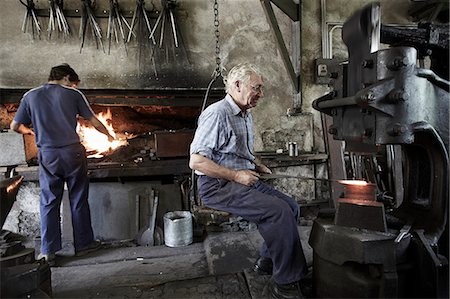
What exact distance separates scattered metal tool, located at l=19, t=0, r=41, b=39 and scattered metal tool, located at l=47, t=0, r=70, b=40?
0.12 m

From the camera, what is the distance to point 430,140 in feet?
5.96

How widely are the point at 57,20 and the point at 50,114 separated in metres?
1.26

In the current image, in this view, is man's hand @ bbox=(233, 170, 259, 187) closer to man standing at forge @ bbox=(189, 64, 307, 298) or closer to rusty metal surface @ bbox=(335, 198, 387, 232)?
man standing at forge @ bbox=(189, 64, 307, 298)

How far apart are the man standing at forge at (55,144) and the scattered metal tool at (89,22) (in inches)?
27.2

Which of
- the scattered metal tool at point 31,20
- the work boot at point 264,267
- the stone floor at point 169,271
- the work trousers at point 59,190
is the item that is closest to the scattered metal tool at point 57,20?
the scattered metal tool at point 31,20

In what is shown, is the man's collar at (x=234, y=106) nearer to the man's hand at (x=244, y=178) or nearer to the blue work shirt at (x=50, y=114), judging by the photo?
Answer: the man's hand at (x=244, y=178)

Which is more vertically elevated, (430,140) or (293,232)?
(430,140)

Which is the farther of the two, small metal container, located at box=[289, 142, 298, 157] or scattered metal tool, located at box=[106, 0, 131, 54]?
small metal container, located at box=[289, 142, 298, 157]

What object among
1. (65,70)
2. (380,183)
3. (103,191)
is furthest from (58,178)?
(380,183)

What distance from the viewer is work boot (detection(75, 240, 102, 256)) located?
10.7 feet

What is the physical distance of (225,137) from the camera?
236 cm

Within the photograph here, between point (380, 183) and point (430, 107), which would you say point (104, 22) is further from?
point (380, 183)

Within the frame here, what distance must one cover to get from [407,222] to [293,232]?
715 mm

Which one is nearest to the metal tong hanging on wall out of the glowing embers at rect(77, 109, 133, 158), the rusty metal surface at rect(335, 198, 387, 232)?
the glowing embers at rect(77, 109, 133, 158)
